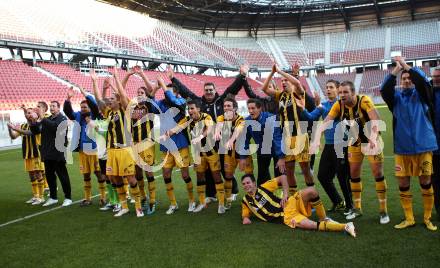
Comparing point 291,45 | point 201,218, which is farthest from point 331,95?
point 291,45

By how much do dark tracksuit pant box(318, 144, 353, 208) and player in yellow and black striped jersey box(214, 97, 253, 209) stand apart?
1181 millimetres

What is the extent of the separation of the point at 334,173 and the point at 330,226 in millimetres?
1202

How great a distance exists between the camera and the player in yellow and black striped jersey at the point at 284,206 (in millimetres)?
4926

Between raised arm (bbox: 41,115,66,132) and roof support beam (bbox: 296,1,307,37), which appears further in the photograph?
roof support beam (bbox: 296,1,307,37)

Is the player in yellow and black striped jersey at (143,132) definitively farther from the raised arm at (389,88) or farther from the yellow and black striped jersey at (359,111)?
the raised arm at (389,88)

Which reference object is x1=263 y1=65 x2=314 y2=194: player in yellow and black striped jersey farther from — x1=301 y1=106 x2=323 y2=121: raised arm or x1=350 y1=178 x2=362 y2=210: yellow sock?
x1=350 y1=178 x2=362 y2=210: yellow sock

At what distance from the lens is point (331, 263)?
3854 millimetres

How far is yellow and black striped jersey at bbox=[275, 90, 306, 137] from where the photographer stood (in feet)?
18.5

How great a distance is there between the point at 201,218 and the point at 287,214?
1.45 m

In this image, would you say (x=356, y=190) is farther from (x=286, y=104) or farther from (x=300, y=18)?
(x=300, y=18)

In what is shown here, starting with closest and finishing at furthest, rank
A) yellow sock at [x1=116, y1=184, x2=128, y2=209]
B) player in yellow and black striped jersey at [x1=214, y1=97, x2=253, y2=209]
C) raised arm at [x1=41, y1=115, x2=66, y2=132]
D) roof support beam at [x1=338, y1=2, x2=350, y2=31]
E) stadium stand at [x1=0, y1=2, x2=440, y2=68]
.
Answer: player in yellow and black striped jersey at [x1=214, y1=97, x2=253, y2=209]
yellow sock at [x1=116, y1=184, x2=128, y2=209]
raised arm at [x1=41, y1=115, x2=66, y2=132]
stadium stand at [x1=0, y1=2, x2=440, y2=68]
roof support beam at [x1=338, y1=2, x2=350, y2=31]

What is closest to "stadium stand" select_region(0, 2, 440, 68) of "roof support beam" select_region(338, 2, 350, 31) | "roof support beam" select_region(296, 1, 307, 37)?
"roof support beam" select_region(338, 2, 350, 31)

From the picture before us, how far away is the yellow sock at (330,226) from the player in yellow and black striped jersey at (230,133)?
5.41ft

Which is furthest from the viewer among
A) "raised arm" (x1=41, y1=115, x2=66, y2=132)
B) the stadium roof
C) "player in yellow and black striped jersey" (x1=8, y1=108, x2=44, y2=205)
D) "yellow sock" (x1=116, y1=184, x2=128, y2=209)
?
the stadium roof
